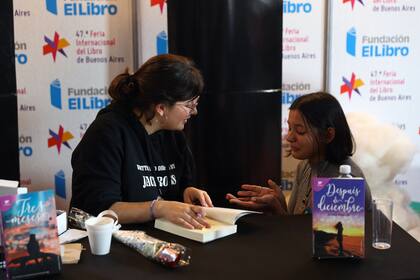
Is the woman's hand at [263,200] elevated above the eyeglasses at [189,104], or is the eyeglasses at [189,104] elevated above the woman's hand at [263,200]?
the eyeglasses at [189,104]

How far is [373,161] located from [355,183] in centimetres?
167

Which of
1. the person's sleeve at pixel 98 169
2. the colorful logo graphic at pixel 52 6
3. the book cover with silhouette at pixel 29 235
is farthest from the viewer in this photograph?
the colorful logo graphic at pixel 52 6

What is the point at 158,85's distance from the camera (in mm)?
1730

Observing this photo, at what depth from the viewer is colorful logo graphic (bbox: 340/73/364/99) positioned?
11.2 ft

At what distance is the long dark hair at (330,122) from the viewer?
1.83m

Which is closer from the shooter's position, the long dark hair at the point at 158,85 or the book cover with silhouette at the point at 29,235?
the book cover with silhouette at the point at 29,235

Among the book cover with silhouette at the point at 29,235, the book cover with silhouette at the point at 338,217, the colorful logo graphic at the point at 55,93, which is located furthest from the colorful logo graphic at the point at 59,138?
the book cover with silhouette at the point at 338,217

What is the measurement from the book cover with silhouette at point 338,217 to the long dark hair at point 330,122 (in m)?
0.62

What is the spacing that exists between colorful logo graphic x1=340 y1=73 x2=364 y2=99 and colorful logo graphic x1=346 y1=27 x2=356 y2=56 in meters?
0.15

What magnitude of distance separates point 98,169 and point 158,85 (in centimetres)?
35

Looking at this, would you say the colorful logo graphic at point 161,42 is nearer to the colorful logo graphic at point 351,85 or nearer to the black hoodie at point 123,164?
the colorful logo graphic at point 351,85

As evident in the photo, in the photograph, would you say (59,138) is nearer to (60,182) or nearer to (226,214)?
(60,182)

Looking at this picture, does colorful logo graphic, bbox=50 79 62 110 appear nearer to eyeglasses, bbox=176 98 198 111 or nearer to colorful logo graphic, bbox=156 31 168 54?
colorful logo graphic, bbox=156 31 168 54

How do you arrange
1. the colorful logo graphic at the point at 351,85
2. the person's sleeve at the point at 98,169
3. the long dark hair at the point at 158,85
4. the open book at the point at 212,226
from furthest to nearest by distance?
the colorful logo graphic at the point at 351,85 < the long dark hair at the point at 158,85 < the person's sleeve at the point at 98,169 < the open book at the point at 212,226
